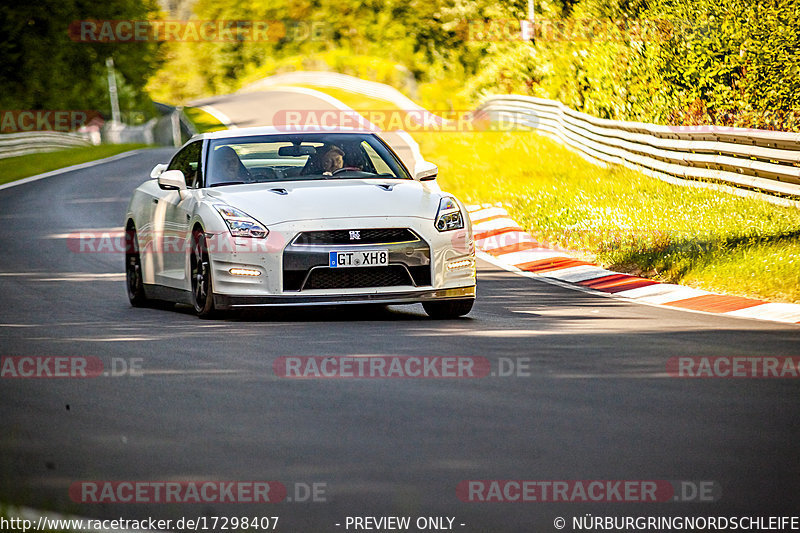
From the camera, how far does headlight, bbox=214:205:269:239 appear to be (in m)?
9.59

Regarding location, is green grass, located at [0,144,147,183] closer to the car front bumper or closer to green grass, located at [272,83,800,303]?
green grass, located at [272,83,800,303]

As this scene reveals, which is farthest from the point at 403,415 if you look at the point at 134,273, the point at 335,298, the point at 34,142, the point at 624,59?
the point at 34,142

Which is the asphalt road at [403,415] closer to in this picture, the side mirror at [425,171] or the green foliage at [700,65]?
the side mirror at [425,171]

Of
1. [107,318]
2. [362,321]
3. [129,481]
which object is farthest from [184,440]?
[107,318]

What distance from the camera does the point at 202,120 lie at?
6141 cm

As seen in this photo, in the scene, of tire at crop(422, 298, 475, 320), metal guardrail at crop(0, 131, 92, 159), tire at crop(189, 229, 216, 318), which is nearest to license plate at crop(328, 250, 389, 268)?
tire at crop(422, 298, 475, 320)

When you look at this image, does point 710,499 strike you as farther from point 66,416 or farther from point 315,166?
point 315,166

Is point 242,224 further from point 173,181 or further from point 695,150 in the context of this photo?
point 695,150

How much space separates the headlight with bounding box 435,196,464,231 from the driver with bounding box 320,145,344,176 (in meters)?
1.10

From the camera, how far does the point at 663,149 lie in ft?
66.9

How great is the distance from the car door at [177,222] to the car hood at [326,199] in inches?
13.3

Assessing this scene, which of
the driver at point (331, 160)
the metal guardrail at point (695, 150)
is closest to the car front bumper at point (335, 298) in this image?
the driver at point (331, 160)

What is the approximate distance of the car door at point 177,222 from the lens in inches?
411

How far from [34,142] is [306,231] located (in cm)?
4085
